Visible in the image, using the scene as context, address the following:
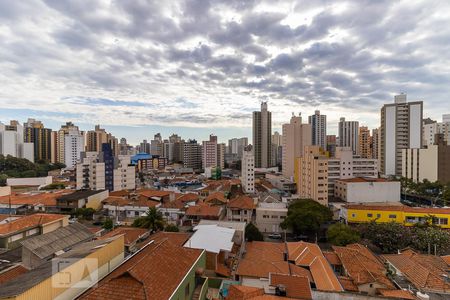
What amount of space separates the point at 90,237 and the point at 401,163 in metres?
56.4

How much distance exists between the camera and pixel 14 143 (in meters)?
73.3

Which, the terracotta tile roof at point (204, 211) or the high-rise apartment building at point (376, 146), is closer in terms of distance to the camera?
the terracotta tile roof at point (204, 211)

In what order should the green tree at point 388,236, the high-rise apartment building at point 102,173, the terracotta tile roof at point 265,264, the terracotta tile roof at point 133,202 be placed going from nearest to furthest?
the terracotta tile roof at point 265,264 → the green tree at point 388,236 → the terracotta tile roof at point 133,202 → the high-rise apartment building at point 102,173

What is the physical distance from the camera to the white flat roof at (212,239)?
50.8 ft

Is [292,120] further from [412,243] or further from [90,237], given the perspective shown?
[90,237]

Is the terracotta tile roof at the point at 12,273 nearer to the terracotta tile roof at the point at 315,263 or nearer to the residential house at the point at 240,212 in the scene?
the terracotta tile roof at the point at 315,263

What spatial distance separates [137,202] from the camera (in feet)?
103

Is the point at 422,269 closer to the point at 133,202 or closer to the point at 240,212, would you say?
the point at 240,212

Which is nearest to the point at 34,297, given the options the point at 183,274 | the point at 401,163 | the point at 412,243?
the point at 183,274

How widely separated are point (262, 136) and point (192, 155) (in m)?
26.7

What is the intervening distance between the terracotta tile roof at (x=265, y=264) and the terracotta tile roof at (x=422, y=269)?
218 inches

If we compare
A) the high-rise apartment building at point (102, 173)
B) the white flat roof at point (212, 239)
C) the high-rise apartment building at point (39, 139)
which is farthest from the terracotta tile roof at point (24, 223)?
the high-rise apartment building at point (39, 139)

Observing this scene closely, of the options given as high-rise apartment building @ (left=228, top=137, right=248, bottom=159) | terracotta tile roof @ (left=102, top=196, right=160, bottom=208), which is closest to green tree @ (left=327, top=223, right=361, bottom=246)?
terracotta tile roof @ (left=102, top=196, right=160, bottom=208)

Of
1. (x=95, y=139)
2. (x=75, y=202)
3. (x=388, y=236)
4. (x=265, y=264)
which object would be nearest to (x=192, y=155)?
(x=95, y=139)
